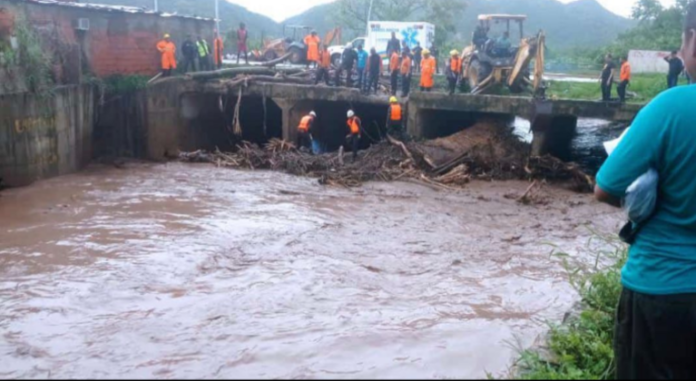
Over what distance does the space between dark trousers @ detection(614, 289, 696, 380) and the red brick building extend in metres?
15.7

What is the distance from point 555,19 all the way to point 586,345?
8204 cm

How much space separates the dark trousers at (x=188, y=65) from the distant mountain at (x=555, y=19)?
46.4 metres

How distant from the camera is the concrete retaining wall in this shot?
15.5 meters

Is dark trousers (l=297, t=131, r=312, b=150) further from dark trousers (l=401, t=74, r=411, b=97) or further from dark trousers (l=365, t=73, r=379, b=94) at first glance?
dark trousers (l=401, t=74, r=411, b=97)

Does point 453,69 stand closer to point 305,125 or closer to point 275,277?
point 305,125

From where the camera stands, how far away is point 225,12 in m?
69.0

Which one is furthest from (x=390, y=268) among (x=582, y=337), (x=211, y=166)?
(x=211, y=166)

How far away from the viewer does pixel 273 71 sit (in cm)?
2352

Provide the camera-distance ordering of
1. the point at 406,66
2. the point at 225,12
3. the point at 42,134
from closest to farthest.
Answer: the point at 42,134 < the point at 406,66 < the point at 225,12

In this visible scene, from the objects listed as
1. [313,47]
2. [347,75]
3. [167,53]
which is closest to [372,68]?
[347,75]

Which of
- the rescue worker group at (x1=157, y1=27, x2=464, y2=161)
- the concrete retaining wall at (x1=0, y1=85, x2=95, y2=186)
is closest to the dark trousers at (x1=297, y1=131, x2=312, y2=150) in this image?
the rescue worker group at (x1=157, y1=27, x2=464, y2=161)

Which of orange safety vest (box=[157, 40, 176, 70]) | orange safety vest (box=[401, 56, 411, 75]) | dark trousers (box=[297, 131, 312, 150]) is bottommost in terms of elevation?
dark trousers (box=[297, 131, 312, 150])

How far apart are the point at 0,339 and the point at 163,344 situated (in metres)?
2.18

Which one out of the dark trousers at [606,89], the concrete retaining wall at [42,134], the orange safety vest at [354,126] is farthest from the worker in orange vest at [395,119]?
the concrete retaining wall at [42,134]
